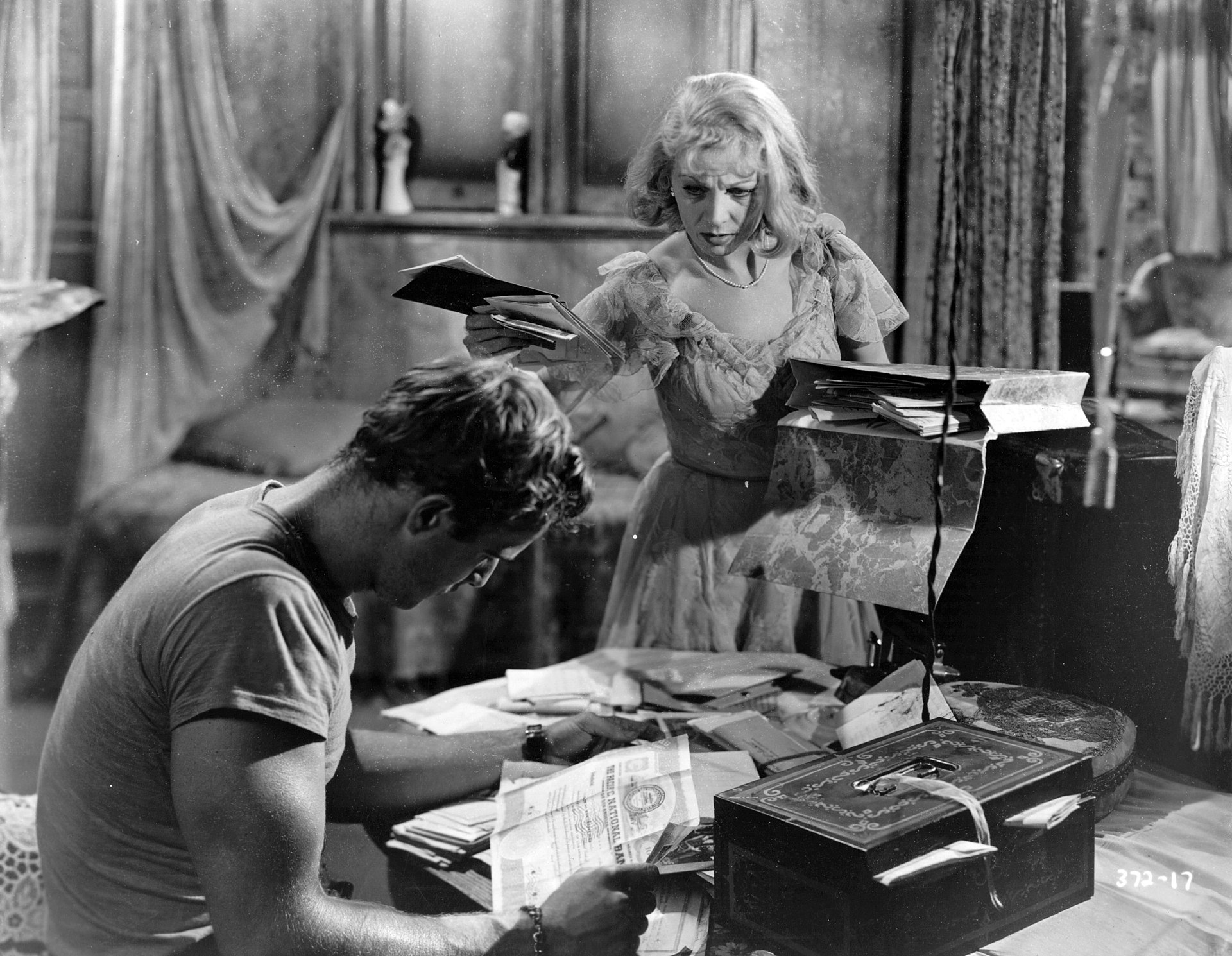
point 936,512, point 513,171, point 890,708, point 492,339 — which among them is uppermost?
point 513,171

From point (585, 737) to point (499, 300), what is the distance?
2.63 ft

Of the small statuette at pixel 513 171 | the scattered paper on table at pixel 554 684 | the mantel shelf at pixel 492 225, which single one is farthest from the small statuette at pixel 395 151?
the scattered paper on table at pixel 554 684

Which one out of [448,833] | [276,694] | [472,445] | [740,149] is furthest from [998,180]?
[276,694]

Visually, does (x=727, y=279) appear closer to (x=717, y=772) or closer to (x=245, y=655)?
(x=717, y=772)

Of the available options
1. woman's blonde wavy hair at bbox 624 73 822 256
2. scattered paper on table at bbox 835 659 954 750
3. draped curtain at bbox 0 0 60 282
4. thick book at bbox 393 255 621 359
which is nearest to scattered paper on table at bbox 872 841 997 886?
scattered paper on table at bbox 835 659 954 750

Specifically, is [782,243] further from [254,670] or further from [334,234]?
[254,670]

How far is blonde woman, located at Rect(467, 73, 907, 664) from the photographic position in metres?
2.30

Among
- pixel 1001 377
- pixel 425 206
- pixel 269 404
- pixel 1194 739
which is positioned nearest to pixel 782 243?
pixel 1001 377

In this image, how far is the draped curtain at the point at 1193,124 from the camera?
2557 mm

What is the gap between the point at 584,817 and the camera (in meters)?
1.97

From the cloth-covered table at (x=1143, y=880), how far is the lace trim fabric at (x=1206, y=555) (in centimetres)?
16

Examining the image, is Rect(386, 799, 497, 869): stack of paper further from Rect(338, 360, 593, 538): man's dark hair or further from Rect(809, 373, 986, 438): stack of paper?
Rect(809, 373, 986, 438): stack of paper

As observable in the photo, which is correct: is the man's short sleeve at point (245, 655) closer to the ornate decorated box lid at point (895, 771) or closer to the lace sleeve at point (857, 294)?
the ornate decorated box lid at point (895, 771)

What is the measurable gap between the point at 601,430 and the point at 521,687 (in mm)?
686
